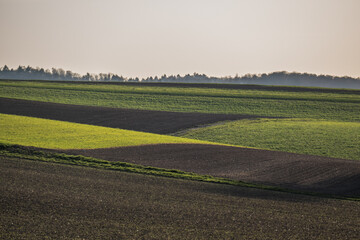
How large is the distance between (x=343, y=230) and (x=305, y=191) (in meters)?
6.80

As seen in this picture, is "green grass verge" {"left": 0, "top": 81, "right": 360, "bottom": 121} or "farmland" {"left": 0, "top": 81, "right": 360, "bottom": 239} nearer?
"farmland" {"left": 0, "top": 81, "right": 360, "bottom": 239}

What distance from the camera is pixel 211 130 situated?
46.9 meters

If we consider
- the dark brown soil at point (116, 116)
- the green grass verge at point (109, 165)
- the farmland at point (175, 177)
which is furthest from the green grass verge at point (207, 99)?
the green grass verge at point (109, 165)

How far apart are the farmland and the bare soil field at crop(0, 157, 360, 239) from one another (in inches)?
1.9

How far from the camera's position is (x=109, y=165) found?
24734 millimetres

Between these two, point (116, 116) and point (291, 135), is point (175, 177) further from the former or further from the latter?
point (116, 116)

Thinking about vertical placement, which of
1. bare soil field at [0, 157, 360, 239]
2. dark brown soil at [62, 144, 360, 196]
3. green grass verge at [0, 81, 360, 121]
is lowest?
dark brown soil at [62, 144, 360, 196]

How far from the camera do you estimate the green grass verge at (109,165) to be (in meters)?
22.0

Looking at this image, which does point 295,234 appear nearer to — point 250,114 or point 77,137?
point 77,137

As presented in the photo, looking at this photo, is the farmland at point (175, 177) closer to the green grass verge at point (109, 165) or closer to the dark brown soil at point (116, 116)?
the green grass verge at point (109, 165)

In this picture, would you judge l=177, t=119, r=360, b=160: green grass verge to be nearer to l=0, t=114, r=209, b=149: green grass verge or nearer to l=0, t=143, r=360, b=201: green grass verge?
l=0, t=114, r=209, b=149: green grass verge

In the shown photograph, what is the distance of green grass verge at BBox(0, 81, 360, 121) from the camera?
209 ft

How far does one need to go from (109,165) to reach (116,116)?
2945 centimetres

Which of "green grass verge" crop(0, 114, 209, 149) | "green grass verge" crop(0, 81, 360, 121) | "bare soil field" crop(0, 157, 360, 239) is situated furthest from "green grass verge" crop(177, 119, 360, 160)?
"bare soil field" crop(0, 157, 360, 239)
